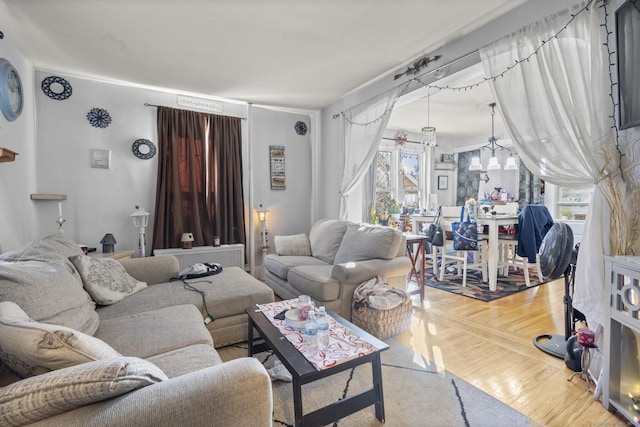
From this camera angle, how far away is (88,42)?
8.63ft

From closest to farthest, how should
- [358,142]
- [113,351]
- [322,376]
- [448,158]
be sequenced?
[113,351] → [322,376] → [358,142] → [448,158]

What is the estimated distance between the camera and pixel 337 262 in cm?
308

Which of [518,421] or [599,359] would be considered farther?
[599,359]

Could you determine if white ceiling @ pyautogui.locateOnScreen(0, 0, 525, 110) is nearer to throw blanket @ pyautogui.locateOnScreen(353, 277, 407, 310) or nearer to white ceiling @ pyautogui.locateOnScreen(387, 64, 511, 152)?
white ceiling @ pyautogui.locateOnScreen(387, 64, 511, 152)

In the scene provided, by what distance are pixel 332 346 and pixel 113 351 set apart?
0.92 meters

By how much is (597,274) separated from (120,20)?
11.9 ft

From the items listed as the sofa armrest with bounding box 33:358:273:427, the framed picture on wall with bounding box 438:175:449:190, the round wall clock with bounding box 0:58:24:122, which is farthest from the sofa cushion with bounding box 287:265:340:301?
the framed picture on wall with bounding box 438:175:449:190

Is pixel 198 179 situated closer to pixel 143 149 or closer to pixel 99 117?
pixel 143 149

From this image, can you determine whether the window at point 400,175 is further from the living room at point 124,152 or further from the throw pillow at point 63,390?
the throw pillow at point 63,390

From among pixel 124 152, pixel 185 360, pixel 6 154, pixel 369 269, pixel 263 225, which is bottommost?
pixel 185 360

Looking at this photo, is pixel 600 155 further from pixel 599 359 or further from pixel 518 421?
pixel 518 421

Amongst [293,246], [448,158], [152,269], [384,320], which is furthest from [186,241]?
[448,158]

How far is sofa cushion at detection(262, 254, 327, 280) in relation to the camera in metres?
3.17

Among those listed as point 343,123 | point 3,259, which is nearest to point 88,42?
point 3,259
